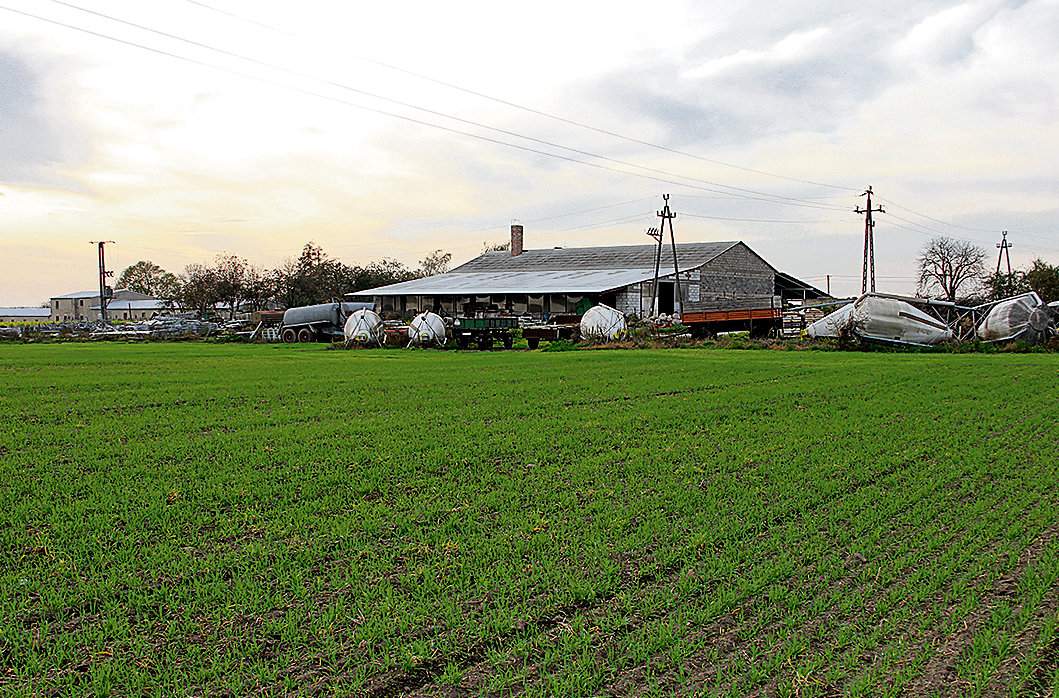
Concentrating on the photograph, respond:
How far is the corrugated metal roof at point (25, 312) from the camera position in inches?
5453

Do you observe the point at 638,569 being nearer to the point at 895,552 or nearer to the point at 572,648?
the point at 572,648

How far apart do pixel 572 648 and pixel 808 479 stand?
4173mm

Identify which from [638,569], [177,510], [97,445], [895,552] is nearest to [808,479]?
[895,552]

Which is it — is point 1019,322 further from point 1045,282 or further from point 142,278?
point 142,278

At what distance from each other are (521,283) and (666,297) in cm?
900

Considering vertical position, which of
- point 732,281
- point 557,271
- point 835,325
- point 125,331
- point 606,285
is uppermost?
point 557,271

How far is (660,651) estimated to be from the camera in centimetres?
394

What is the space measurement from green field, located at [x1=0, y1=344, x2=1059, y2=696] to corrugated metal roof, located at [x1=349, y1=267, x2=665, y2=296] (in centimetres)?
3665

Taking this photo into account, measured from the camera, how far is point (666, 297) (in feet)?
169

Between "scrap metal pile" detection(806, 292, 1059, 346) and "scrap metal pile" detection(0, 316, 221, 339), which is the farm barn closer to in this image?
"scrap metal pile" detection(0, 316, 221, 339)

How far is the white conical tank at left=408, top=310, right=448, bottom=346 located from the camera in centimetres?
3553

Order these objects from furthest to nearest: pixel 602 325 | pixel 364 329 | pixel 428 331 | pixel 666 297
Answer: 1. pixel 666 297
2. pixel 364 329
3. pixel 602 325
4. pixel 428 331

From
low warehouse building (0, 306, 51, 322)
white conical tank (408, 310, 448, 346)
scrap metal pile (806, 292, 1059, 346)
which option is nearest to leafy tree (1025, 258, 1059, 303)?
scrap metal pile (806, 292, 1059, 346)

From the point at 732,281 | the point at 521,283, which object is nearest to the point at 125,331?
the point at 521,283
